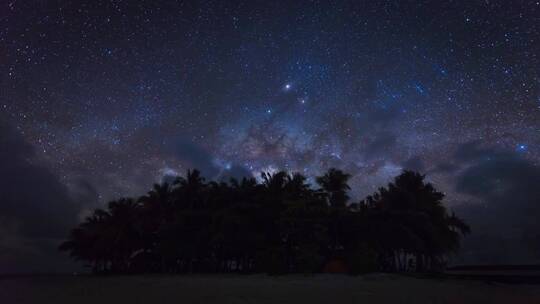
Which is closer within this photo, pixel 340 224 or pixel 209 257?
pixel 340 224

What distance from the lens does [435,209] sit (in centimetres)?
4219

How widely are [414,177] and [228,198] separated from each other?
20969 millimetres

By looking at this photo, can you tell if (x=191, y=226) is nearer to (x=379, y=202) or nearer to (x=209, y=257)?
(x=209, y=257)

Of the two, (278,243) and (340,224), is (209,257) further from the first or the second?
(340,224)

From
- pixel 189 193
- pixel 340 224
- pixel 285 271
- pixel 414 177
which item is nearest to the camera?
pixel 285 271

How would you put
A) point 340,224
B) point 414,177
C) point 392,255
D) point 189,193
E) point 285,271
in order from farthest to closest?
point 189,193 < point 414,177 < point 392,255 < point 340,224 < point 285,271

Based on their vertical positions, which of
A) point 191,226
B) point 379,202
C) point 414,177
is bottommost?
point 191,226

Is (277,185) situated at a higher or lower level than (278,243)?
higher

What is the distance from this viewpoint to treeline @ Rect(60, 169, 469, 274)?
113ft

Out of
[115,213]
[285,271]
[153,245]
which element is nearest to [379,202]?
[285,271]

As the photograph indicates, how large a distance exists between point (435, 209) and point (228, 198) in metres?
22.8

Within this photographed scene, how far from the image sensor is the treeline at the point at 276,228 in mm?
34531

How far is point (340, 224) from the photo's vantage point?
38.2 meters

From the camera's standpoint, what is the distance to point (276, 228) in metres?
39.8
